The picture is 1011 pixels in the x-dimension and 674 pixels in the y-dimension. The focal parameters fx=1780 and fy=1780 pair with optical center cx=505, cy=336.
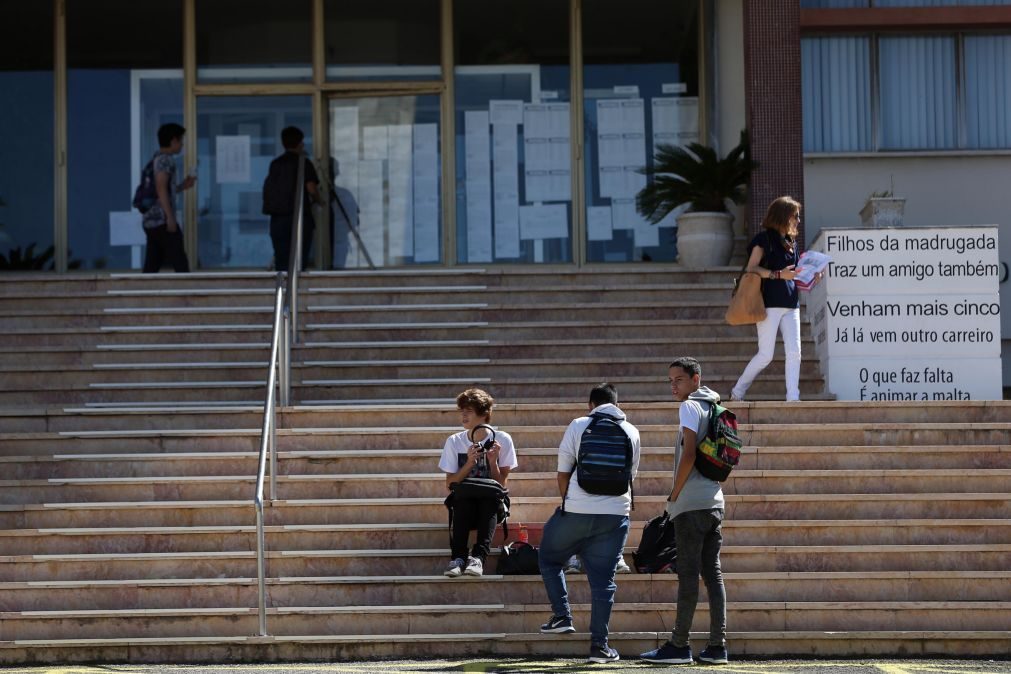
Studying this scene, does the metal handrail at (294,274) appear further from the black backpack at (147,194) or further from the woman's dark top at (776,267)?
the woman's dark top at (776,267)

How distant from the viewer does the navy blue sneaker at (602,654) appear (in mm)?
9984

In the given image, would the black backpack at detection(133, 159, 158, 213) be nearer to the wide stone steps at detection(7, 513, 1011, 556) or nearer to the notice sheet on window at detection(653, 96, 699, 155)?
the notice sheet on window at detection(653, 96, 699, 155)

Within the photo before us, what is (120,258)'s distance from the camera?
18641 millimetres

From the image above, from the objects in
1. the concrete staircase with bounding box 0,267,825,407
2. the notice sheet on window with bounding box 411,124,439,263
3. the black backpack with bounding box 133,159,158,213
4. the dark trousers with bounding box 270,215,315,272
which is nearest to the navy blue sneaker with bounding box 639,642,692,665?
the concrete staircase with bounding box 0,267,825,407

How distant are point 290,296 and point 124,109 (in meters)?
5.10

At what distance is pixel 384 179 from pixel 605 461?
367 inches

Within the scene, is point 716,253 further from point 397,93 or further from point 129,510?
point 129,510

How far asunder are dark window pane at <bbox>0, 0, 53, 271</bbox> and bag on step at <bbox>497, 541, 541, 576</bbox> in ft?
29.8

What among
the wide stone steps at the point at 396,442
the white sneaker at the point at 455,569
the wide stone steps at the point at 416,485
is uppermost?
the wide stone steps at the point at 396,442

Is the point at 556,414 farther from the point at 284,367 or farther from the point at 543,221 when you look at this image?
the point at 543,221

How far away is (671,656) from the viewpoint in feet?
32.8

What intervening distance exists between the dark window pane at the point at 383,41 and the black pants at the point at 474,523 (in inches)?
343

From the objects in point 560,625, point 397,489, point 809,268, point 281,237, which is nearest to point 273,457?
point 397,489

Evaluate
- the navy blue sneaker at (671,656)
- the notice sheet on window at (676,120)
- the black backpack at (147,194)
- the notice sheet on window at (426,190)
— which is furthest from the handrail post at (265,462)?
the notice sheet on window at (676,120)
